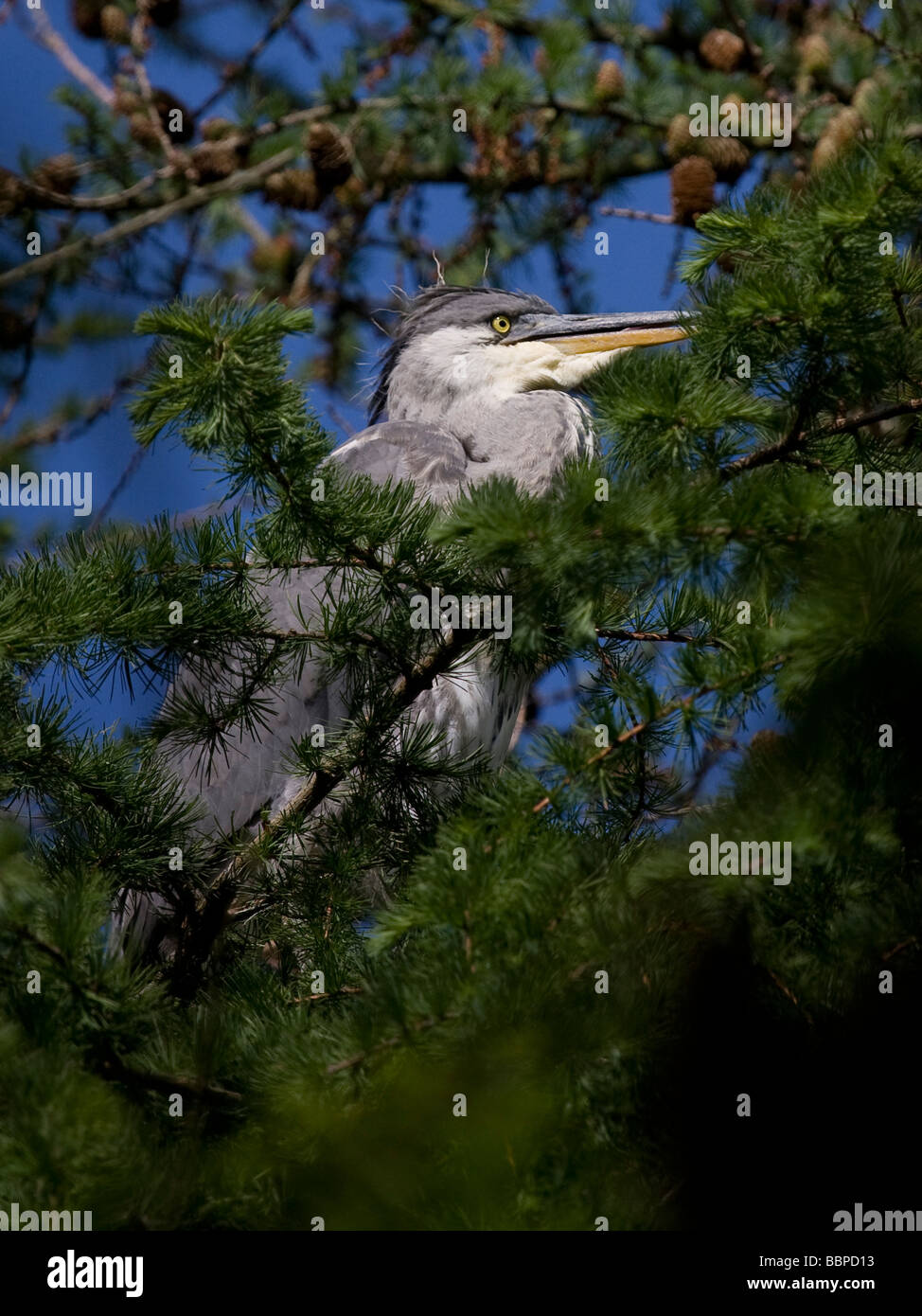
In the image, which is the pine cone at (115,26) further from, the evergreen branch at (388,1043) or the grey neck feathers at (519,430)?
the evergreen branch at (388,1043)

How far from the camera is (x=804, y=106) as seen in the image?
3145 millimetres

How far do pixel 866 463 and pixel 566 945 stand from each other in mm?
762

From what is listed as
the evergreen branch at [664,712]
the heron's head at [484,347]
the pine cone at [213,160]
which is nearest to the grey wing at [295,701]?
the heron's head at [484,347]

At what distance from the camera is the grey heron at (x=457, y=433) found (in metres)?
3.01

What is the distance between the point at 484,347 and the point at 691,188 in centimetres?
86

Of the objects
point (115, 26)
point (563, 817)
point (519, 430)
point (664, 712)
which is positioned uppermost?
point (115, 26)

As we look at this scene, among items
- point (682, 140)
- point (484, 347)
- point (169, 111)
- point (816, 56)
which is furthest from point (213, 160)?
point (816, 56)

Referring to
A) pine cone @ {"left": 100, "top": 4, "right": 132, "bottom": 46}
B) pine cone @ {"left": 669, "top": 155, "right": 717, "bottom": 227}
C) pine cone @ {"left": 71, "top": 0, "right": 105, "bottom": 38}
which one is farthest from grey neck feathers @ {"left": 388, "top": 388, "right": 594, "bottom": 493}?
pine cone @ {"left": 71, "top": 0, "right": 105, "bottom": 38}

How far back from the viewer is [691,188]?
2.91 meters

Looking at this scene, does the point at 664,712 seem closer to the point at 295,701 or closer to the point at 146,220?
the point at 295,701

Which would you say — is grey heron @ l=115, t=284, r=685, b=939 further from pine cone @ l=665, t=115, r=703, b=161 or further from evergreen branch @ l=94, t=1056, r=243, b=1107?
evergreen branch @ l=94, t=1056, r=243, b=1107

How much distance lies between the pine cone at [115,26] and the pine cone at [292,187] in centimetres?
52

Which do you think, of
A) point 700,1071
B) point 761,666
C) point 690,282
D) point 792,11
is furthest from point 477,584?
point 792,11

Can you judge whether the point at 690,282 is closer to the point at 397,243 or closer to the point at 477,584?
the point at 477,584
